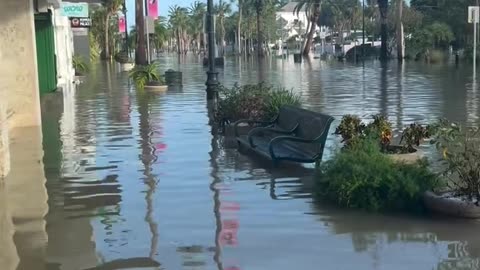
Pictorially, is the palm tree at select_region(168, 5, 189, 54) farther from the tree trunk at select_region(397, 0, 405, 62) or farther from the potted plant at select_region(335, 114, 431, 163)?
the potted plant at select_region(335, 114, 431, 163)

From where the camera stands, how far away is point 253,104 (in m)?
14.9

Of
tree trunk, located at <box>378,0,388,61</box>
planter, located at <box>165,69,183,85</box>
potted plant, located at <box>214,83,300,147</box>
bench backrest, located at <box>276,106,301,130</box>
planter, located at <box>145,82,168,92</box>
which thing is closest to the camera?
bench backrest, located at <box>276,106,301,130</box>

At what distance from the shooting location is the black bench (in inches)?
411

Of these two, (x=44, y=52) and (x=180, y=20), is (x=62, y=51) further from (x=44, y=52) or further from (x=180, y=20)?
(x=180, y=20)

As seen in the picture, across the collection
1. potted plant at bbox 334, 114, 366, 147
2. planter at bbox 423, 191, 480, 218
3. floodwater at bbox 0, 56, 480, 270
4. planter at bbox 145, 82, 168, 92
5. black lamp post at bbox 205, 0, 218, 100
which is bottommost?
floodwater at bbox 0, 56, 480, 270

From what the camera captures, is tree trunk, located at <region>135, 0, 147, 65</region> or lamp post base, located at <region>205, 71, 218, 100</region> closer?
lamp post base, located at <region>205, 71, 218, 100</region>

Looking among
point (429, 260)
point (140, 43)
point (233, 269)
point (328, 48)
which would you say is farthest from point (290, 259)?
point (328, 48)

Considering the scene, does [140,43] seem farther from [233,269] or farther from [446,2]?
[446,2]

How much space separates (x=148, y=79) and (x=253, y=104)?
594 inches

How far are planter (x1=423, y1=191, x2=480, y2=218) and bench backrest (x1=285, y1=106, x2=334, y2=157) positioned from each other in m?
2.57

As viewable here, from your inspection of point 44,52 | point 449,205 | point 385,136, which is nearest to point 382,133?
point 385,136

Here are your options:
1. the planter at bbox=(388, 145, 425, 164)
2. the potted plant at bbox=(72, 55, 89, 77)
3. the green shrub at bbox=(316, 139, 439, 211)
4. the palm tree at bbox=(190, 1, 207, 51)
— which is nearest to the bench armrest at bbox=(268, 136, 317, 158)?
the planter at bbox=(388, 145, 425, 164)

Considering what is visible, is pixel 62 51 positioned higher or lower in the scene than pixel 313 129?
higher

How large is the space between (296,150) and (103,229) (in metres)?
4.20
